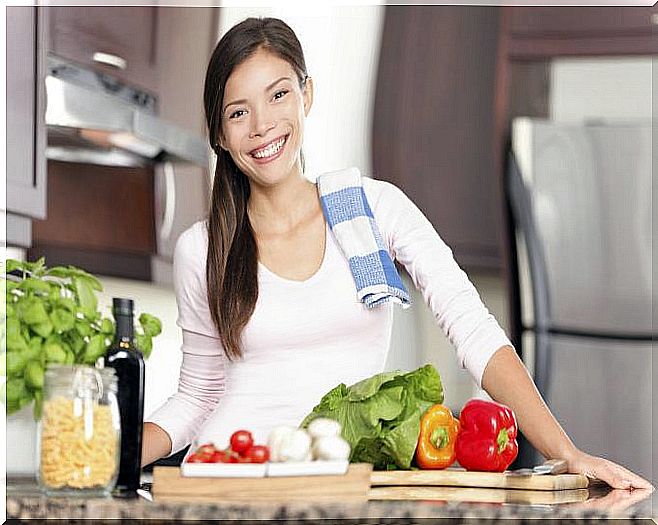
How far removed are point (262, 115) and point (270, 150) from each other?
0.06m

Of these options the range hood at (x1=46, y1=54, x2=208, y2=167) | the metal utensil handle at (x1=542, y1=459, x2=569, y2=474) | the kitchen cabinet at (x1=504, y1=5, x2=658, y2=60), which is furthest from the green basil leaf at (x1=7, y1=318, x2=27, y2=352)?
the kitchen cabinet at (x1=504, y1=5, x2=658, y2=60)

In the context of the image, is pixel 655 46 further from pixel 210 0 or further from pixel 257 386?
pixel 257 386

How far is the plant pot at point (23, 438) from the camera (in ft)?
4.33

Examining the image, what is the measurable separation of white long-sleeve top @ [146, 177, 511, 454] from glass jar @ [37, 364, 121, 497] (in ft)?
1.87

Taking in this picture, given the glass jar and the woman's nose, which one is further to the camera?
the woman's nose

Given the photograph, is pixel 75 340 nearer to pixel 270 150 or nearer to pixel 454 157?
pixel 270 150

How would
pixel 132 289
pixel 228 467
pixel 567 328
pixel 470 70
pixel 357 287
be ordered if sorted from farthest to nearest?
1. pixel 470 70
2. pixel 567 328
3. pixel 132 289
4. pixel 357 287
5. pixel 228 467

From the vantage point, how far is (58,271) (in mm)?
1432

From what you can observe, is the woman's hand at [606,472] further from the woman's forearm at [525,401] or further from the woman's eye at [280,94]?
the woman's eye at [280,94]

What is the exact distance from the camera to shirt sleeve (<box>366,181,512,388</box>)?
178 cm

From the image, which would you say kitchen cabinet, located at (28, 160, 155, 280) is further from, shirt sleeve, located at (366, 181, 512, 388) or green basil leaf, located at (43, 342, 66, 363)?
green basil leaf, located at (43, 342, 66, 363)

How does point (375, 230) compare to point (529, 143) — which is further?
point (529, 143)

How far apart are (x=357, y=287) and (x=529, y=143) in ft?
7.30

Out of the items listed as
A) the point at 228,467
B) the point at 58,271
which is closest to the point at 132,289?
the point at 58,271
